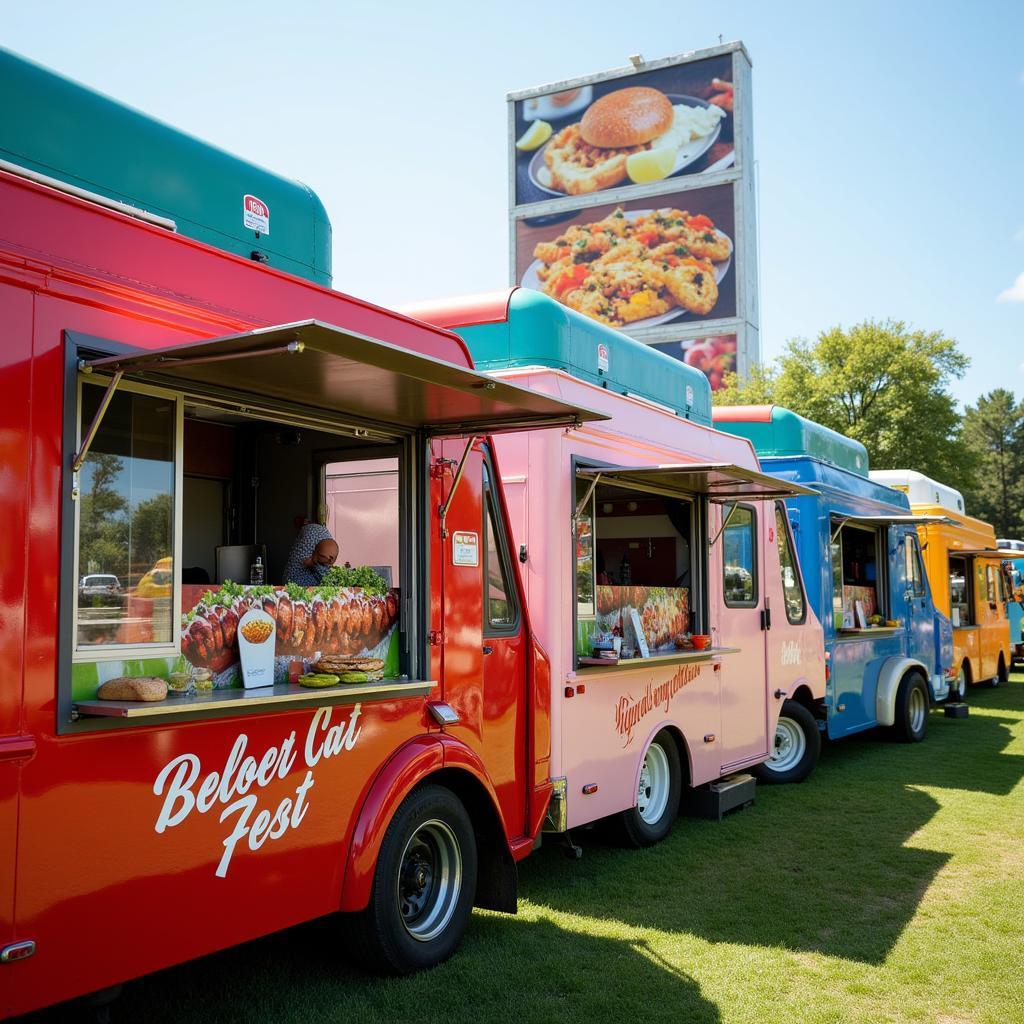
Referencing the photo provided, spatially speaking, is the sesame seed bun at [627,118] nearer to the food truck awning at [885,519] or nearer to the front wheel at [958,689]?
the front wheel at [958,689]

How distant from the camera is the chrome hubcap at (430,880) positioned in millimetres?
4570

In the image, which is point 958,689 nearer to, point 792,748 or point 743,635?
point 792,748

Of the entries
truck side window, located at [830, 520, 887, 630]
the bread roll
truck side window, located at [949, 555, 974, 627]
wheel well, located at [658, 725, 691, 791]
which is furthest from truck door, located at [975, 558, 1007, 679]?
the bread roll

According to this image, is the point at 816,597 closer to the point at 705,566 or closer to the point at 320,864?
the point at 705,566

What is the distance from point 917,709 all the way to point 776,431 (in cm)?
399

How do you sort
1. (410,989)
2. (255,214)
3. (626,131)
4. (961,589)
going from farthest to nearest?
(626,131) → (961,589) → (255,214) → (410,989)

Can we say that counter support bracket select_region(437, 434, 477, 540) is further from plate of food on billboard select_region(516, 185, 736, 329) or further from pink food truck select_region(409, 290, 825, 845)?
plate of food on billboard select_region(516, 185, 736, 329)

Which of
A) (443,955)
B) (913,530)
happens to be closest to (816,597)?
(913,530)

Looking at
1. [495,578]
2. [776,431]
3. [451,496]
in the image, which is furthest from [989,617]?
[451,496]

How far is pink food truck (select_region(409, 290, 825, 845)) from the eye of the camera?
5.91 m

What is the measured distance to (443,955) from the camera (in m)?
4.61

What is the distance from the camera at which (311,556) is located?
15.8 ft

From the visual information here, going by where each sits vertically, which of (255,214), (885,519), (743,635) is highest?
(255,214)

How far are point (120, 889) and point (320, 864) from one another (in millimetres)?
934
